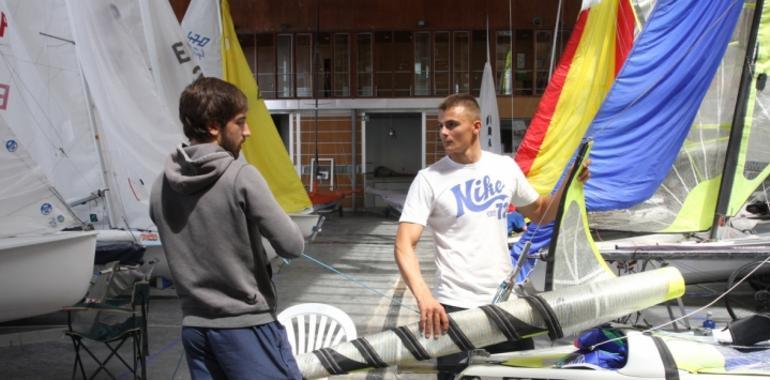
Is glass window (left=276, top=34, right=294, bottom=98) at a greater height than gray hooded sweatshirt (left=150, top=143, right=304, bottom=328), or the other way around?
glass window (left=276, top=34, right=294, bottom=98)

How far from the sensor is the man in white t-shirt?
255 centimetres

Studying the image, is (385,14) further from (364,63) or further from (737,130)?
(737,130)

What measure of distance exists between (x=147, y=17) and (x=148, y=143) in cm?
158

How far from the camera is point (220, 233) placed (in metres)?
1.83

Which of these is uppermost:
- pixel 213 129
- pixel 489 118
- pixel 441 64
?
pixel 441 64

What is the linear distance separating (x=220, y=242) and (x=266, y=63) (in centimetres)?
1774

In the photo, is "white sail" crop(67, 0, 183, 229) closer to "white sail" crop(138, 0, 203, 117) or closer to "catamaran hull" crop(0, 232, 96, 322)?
"white sail" crop(138, 0, 203, 117)

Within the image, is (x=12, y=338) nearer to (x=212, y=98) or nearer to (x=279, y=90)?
(x=212, y=98)

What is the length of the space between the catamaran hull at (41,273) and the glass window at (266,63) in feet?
48.7

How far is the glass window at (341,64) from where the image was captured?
18.8 m

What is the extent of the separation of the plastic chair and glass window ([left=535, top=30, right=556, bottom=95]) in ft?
49.4

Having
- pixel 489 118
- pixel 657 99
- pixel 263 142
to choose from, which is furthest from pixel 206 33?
pixel 657 99

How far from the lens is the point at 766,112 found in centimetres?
637

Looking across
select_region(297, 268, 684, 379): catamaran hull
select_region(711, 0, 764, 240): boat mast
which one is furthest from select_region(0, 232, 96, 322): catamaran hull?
select_region(711, 0, 764, 240): boat mast
